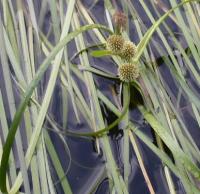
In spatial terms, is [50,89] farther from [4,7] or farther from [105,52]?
[4,7]

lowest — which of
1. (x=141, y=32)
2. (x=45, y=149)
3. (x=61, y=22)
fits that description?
(x=45, y=149)

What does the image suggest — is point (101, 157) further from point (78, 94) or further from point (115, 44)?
point (115, 44)

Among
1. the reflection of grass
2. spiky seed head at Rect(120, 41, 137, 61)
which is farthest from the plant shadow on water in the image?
spiky seed head at Rect(120, 41, 137, 61)

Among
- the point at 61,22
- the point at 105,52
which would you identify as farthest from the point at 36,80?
the point at 61,22

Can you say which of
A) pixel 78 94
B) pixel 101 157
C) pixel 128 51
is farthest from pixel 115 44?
pixel 101 157

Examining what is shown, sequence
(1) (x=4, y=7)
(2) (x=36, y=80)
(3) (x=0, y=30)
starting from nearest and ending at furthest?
1. (2) (x=36, y=80)
2. (3) (x=0, y=30)
3. (1) (x=4, y=7)

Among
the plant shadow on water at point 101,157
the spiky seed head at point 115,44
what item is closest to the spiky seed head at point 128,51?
the spiky seed head at point 115,44

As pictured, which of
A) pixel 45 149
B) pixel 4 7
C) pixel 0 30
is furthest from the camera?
pixel 4 7

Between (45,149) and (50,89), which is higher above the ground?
(50,89)
